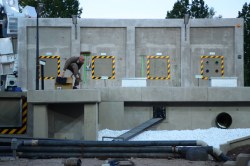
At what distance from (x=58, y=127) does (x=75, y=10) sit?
136ft

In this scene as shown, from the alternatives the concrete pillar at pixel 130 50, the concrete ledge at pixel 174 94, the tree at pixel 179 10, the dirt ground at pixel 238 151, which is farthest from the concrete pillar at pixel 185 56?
the tree at pixel 179 10

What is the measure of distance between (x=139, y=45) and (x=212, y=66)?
3.71 metres

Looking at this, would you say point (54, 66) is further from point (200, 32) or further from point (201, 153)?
point (201, 153)

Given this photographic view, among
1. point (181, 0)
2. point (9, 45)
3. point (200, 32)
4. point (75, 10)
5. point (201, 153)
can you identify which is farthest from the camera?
point (181, 0)

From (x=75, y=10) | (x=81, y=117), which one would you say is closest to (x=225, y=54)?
(x=81, y=117)

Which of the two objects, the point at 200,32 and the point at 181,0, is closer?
the point at 200,32

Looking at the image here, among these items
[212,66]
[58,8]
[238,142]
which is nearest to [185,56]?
[212,66]

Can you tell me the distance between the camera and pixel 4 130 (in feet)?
52.5

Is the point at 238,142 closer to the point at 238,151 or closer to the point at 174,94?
the point at 238,151

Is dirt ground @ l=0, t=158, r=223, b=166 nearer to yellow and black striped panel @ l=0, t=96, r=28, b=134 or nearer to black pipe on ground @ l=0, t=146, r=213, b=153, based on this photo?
black pipe on ground @ l=0, t=146, r=213, b=153

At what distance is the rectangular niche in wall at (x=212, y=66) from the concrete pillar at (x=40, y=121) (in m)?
10.2

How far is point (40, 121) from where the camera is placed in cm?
1530

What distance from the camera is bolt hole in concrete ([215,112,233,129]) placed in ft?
57.4

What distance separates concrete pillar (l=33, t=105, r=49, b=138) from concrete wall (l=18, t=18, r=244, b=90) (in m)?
7.56
